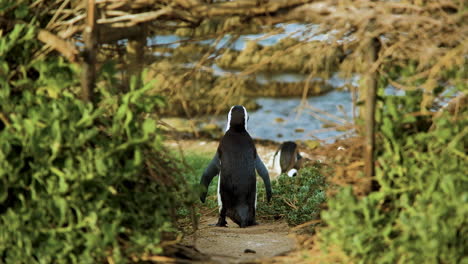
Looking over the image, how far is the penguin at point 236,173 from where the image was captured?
7680 mm

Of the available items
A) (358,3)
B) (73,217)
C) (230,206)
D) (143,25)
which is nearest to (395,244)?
(358,3)

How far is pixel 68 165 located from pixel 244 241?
2.56 m

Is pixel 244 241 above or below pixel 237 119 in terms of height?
below

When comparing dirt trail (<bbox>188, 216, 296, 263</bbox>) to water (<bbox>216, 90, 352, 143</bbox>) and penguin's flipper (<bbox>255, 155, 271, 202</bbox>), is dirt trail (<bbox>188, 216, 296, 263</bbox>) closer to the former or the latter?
penguin's flipper (<bbox>255, 155, 271, 202</bbox>)

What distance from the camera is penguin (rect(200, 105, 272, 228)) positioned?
25.2 feet

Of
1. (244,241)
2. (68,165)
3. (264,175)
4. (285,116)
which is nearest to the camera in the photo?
(68,165)

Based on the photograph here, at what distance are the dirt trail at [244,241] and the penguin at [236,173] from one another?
0.74ft

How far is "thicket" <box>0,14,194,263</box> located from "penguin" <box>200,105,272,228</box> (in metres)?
3.28

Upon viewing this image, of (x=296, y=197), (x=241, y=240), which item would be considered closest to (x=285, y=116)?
(x=296, y=197)

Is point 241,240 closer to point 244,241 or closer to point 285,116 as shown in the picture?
point 244,241

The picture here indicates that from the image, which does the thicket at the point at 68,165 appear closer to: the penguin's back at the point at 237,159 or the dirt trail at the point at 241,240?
the dirt trail at the point at 241,240

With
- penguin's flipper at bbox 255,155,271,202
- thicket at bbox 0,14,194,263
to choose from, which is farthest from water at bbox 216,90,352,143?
thicket at bbox 0,14,194,263

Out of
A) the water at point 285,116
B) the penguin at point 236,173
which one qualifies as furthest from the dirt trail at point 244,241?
the water at point 285,116

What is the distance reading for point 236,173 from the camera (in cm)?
775
